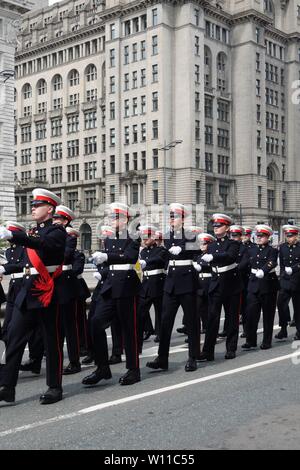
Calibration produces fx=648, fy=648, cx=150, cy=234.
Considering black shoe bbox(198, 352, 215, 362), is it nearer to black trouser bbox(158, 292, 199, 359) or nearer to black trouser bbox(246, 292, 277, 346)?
black trouser bbox(158, 292, 199, 359)

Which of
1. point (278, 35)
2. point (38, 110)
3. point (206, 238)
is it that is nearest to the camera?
point (206, 238)

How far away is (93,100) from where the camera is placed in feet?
246

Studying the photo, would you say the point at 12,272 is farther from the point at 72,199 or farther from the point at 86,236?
the point at 72,199

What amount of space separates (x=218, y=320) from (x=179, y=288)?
105 centimetres

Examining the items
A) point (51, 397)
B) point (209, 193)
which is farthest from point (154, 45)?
point (51, 397)

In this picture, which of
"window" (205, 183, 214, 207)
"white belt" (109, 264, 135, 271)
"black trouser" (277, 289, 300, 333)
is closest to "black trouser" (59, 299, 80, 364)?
"white belt" (109, 264, 135, 271)

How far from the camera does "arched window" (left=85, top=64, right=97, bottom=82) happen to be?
75.3m

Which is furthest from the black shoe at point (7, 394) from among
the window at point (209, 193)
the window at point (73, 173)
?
the window at point (73, 173)

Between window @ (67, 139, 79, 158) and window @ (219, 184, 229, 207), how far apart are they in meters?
17.9

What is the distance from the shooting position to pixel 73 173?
254ft
